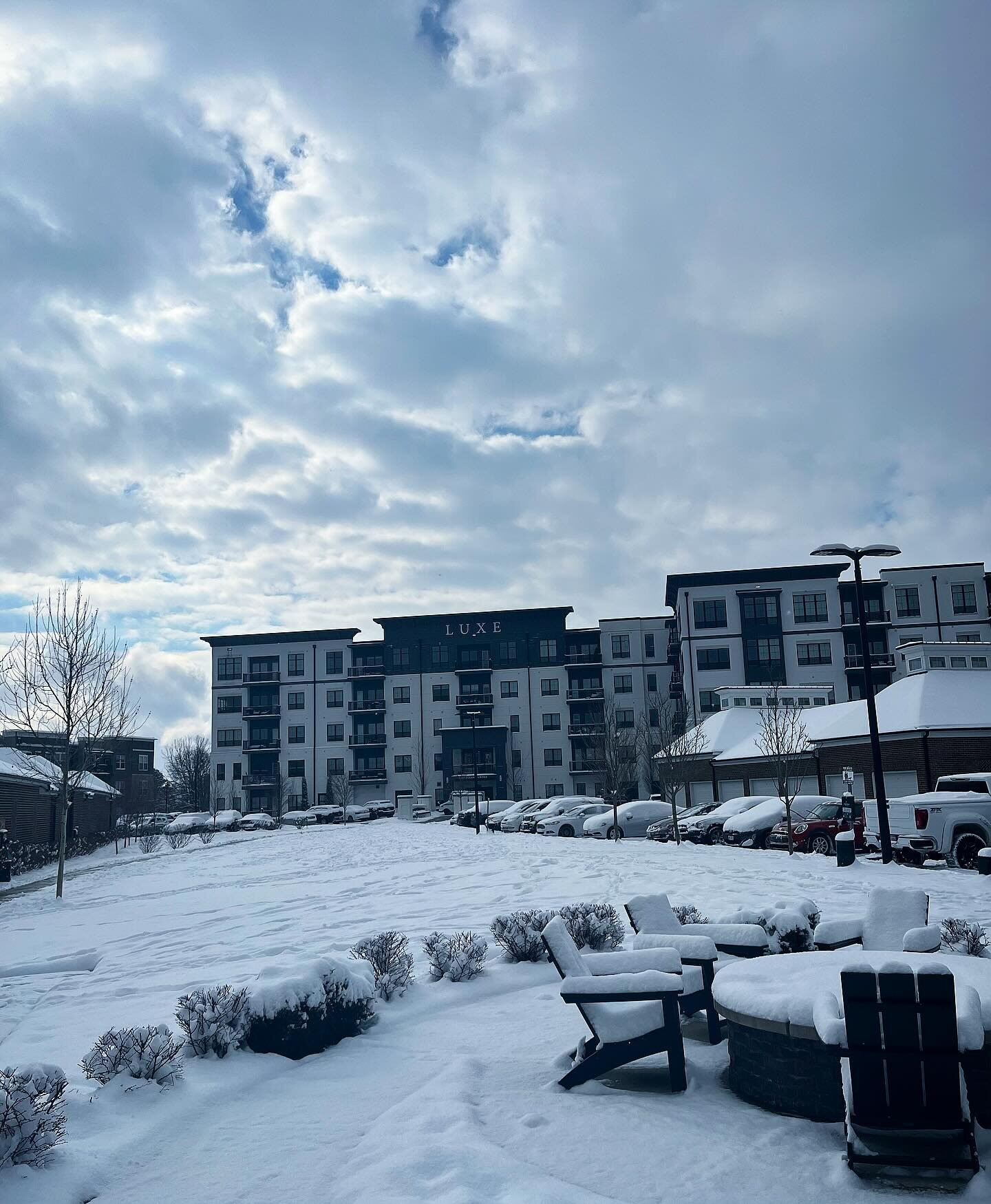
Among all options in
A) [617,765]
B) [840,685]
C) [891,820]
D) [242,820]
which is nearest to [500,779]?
[242,820]

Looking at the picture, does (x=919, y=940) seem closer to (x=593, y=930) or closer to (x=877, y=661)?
(x=593, y=930)

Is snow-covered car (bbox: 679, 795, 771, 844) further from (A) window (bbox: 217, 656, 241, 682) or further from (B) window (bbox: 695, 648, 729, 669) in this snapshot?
(A) window (bbox: 217, 656, 241, 682)

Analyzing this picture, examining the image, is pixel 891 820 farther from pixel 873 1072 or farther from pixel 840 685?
pixel 840 685

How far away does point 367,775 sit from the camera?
80000mm

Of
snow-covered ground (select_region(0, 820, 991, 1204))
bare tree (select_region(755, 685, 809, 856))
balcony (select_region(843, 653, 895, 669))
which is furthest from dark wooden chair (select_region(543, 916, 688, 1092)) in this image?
balcony (select_region(843, 653, 895, 669))

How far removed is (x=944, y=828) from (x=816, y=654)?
166ft

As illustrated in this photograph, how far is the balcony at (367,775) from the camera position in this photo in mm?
Answer: 79438

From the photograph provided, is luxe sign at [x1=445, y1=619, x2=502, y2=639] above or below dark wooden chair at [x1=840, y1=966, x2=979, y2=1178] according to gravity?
above

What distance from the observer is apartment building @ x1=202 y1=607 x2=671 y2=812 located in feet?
257

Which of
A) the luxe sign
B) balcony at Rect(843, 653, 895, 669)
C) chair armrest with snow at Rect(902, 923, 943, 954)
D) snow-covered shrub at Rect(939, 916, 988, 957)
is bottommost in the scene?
snow-covered shrub at Rect(939, 916, 988, 957)

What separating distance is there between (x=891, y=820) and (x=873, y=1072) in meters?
17.6

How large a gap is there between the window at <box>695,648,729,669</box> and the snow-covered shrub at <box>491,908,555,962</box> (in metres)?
60.0

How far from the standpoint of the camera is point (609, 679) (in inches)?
3115

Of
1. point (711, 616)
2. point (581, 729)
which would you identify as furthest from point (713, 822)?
point (581, 729)
